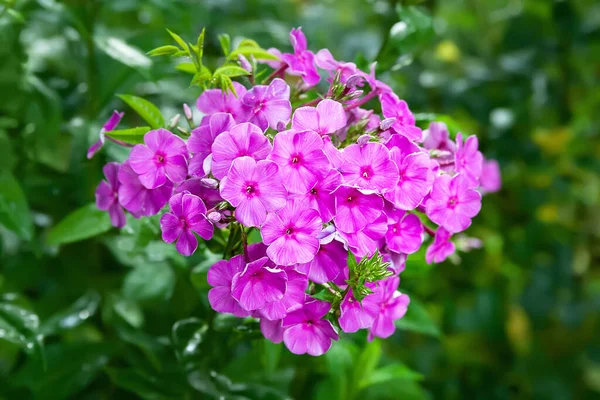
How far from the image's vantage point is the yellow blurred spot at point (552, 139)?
1.82 metres

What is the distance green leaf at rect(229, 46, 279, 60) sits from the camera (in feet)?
2.84

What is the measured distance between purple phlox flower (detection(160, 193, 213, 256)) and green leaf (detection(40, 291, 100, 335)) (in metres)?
0.50

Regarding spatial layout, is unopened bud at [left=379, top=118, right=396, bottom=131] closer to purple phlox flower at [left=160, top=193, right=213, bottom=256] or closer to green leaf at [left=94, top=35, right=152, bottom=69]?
purple phlox flower at [left=160, top=193, right=213, bottom=256]

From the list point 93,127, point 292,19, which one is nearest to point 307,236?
point 93,127

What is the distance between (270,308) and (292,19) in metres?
1.34

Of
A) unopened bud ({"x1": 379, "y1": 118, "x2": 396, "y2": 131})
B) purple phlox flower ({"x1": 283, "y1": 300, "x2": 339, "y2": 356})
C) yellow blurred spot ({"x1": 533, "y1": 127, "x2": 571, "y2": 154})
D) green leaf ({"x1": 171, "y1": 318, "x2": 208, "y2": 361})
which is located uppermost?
unopened bud ({"x1": 379, "y1": 118, "x2": 396, "y2": 131})

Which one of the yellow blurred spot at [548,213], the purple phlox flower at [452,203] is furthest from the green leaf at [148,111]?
the yellow blurred spot at [548,213]

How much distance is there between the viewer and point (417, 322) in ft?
3.61

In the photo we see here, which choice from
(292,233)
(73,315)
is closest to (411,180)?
(292,233)

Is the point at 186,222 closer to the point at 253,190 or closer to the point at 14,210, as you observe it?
the point at 253,190

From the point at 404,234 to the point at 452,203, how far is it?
0.08m

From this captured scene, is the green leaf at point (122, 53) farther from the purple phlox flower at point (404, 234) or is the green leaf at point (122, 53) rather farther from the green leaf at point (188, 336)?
the purple phlox flower at point (404, 234)

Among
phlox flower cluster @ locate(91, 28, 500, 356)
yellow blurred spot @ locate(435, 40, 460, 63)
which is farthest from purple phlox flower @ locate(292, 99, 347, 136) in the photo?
yellow blurred spot @ locate(435, 40, 460, 63)

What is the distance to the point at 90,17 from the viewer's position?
1.23 metres
